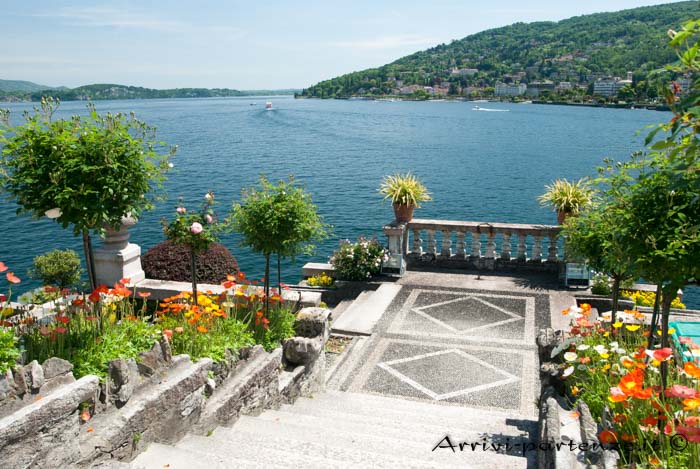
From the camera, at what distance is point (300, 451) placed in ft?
13.8

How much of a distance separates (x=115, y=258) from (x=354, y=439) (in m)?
4.75

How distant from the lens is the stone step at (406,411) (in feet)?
19.6

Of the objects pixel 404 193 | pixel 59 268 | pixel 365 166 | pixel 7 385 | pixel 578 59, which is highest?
pixel 578 59

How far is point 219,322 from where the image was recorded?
5.99 m

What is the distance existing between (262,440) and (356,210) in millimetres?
25907

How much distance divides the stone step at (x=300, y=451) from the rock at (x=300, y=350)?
6.47 ft

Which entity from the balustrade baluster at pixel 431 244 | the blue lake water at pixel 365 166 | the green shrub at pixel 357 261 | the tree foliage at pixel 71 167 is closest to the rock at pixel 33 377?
the tree foliage at pixel 71 167

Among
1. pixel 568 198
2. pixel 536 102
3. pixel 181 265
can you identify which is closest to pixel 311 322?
pixel 181 265

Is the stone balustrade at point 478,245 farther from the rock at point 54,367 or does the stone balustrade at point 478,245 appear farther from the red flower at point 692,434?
the red flower at point 692,434

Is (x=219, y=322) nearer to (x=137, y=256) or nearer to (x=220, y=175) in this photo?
(x=137, y=256)

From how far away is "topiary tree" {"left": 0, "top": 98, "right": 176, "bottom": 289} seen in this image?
16.6 feet

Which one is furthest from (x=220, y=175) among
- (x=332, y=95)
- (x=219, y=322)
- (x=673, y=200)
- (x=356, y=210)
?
(x=332, y=95)

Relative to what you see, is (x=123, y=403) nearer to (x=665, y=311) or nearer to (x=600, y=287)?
(x=665, y=311)

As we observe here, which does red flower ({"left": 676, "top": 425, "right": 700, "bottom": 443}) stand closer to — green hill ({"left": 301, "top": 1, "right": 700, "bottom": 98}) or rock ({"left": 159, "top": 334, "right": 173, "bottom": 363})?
rock ({"left": 159, "top": 334, "right": 173, "bottom": 363})
